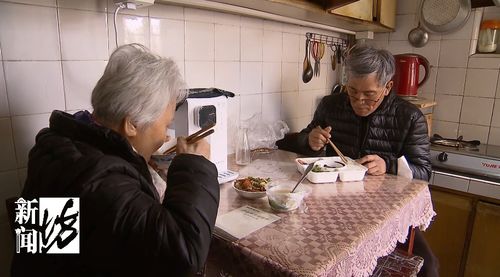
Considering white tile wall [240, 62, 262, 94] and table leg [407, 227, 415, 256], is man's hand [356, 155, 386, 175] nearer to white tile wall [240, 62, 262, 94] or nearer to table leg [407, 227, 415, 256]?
table leg [407, 227, 415, 256]

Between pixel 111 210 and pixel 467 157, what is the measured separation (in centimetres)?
203

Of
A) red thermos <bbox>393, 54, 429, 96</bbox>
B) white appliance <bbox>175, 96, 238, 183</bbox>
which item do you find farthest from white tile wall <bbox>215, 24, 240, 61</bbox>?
red thermos <bbox>393, 54, 429, 96</bbox>

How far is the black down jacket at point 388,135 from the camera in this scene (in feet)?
5.29

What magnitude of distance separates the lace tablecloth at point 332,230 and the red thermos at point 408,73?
1080 millimetres

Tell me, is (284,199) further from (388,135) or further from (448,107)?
(448,107)

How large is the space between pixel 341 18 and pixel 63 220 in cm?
171

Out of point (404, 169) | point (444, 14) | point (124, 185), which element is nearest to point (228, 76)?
point (404, 169)

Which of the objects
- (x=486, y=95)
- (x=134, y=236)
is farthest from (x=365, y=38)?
(x=134, y=236)

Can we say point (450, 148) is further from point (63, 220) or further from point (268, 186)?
point (63, 220)

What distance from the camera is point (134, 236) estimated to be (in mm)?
670

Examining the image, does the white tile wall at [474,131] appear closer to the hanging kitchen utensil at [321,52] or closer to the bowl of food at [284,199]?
the hanging kitchen utensil at [321,52]

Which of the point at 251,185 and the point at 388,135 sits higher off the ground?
the point at 388,135

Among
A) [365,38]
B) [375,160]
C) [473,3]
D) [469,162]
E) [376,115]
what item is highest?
[473,3]

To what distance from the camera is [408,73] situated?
226 centimetres
